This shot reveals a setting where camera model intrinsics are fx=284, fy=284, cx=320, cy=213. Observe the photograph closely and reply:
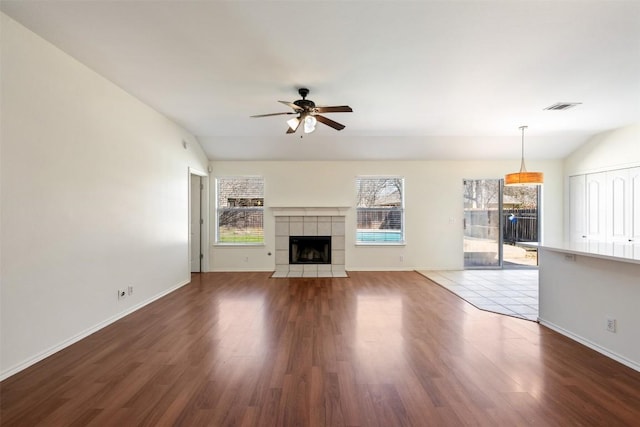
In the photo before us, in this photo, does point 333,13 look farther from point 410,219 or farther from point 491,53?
point 410,219

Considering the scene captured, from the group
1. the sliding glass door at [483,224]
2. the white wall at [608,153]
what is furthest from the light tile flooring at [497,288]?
the white wall at [608,153]

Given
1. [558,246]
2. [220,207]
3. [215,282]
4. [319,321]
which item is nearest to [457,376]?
[319,321]

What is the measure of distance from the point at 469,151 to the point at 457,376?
5.04 meters

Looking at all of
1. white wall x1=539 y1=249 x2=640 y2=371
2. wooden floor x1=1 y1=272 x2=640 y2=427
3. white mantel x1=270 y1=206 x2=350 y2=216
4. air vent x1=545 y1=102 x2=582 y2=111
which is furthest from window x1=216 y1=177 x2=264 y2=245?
air vent x1=545 y1=102 x2=582 y2=111

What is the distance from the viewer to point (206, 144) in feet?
18.7

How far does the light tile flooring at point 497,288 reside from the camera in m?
3.72

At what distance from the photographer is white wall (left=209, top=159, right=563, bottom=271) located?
20.4ft

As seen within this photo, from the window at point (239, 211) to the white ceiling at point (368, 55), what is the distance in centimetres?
185

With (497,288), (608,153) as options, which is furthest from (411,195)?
(608,153)

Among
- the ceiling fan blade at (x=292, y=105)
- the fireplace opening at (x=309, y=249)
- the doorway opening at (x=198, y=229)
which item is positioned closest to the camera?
the ceiling fan blade at (x=292, y=105)

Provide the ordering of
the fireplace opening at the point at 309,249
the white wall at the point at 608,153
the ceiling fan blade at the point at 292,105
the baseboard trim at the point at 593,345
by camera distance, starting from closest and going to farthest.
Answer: the baseboard trim at the point at 593,345 → the ceiling fan blade at the point at 292,105 → the white wall at the point at 608,153 → the fireplace opening at the point at 309,249

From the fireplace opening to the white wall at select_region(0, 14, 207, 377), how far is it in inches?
110

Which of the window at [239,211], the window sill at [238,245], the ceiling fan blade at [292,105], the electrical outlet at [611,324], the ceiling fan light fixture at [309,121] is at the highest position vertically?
the ceiling fan blade at [292,105]

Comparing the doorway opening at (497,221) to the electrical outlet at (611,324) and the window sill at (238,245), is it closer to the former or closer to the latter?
the electrical outlet at (611,324)
